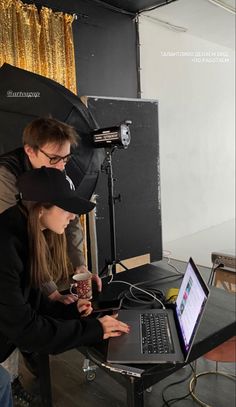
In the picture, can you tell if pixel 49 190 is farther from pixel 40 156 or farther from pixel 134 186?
pixel 134 186

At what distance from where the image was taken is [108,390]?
1841mm

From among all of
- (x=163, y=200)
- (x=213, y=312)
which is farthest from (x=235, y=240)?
(x=213, y=312)

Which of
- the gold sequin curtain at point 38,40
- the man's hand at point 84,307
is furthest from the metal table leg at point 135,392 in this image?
the gold sequin curtain at point 38,40

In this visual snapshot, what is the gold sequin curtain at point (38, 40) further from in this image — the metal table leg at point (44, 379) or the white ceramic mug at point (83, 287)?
the metal table leg at point (44, 379)

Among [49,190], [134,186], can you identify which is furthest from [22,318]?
[134,186]

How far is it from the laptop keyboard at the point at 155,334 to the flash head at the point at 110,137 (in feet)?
3.01

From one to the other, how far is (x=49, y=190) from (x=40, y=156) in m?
0.45

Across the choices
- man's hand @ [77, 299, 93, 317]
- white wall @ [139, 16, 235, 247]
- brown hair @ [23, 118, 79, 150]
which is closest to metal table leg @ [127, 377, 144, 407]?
man's hand @ [77, 299, 93, 317]

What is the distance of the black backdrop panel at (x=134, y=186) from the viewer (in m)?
3.15

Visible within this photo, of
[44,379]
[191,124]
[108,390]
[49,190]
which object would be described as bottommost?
[108,390]

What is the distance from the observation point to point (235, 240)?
176 inches

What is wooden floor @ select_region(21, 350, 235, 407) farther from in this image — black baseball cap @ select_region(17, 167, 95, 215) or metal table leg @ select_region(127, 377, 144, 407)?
black baseball cap @ select_region(17, 167, 95, 215)

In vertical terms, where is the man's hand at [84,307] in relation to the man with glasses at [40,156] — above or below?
below

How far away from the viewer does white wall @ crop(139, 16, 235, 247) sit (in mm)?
4137
